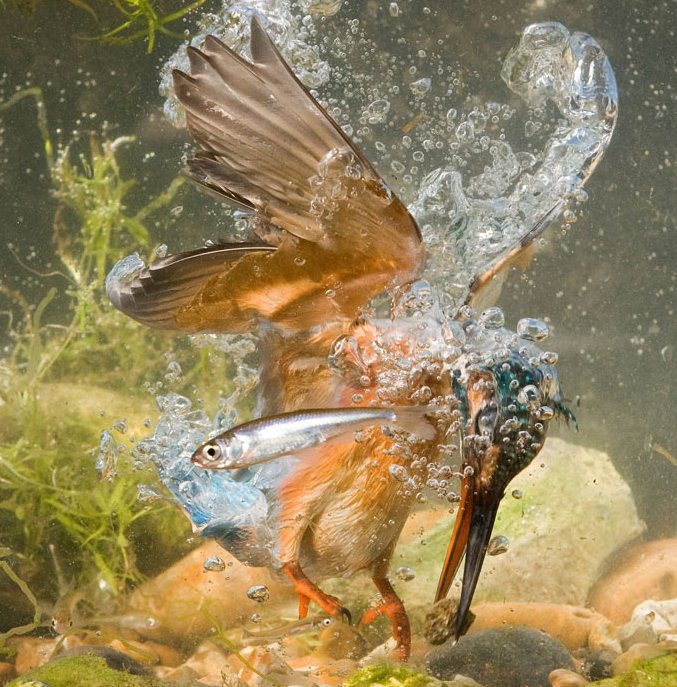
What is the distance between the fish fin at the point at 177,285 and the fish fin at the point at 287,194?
11 mm

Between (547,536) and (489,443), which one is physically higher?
(489,443)

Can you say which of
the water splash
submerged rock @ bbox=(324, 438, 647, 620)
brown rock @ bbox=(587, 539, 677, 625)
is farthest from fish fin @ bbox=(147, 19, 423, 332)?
brown rock @ bbox=(587, 539, 677, 625)

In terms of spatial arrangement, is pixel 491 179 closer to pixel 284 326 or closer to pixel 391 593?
pixel 284 326

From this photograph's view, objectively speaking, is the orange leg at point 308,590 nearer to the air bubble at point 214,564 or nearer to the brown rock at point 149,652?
the air bubble at point 214,564

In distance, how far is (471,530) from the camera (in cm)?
136

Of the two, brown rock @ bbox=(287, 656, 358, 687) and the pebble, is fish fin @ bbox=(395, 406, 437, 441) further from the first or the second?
the pebble

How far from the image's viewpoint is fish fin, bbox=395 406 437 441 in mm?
1464

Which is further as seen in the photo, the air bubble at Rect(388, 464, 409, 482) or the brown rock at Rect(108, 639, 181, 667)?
the brown rock at Rect(108, 639, 181, 667)

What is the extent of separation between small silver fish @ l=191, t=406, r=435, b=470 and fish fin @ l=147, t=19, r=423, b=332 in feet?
0.96

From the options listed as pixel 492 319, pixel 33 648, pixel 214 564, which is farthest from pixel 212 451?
pixel 33 648

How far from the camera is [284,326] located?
1.64 meters

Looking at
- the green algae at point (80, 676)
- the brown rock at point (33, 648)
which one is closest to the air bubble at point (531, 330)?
the green algae at point (80, 676)

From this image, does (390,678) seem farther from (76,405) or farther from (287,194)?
(76,405)

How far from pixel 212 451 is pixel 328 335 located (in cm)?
→ 48
